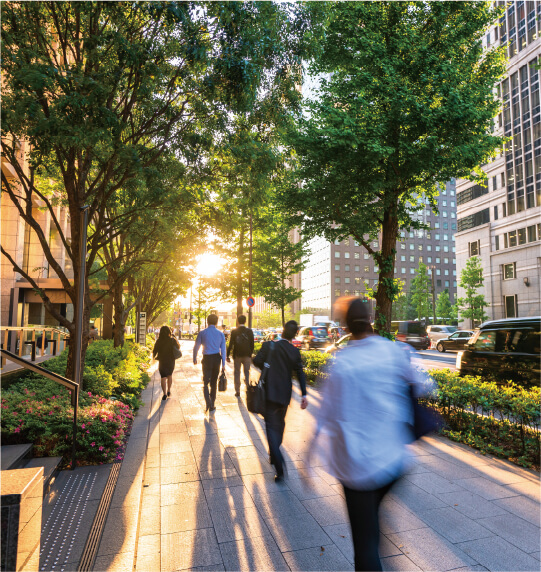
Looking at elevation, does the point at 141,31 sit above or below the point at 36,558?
above

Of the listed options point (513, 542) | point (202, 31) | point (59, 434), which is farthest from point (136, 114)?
point (513, 542)

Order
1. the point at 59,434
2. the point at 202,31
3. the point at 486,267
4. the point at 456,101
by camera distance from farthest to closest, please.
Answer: the point at 486,267
the point at 456,101
the point at 202,31
the point at 59,434

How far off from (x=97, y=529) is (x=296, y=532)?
5.89 ft

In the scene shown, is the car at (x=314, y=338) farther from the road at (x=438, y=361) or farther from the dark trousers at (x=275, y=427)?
the dark trousers at (x=275, y=427)

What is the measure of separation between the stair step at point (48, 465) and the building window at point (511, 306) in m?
46.9

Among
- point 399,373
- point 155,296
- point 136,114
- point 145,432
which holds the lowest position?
point 145,432

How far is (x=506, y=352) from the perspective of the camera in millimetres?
9766

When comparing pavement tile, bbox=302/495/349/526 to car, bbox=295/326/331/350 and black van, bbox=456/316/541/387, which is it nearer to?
black van, bbox=456/316/541/387

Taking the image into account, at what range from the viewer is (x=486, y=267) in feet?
155

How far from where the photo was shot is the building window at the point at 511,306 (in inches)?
1686

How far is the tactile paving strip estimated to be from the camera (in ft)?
10.3

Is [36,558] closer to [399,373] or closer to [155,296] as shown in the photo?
[399,373]

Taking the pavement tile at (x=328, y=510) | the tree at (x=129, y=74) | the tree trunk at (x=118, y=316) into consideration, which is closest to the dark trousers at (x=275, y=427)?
the pavement tile at (x=328, y=510)

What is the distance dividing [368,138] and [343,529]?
854cm
